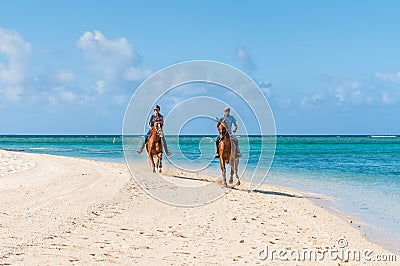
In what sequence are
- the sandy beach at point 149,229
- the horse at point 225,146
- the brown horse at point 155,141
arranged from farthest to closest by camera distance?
the brown horse at point 155,141 → the horse at point 225,146 → the sandy beach at point 149,229

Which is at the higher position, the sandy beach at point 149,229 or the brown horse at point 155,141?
the brown horse at point 155,141

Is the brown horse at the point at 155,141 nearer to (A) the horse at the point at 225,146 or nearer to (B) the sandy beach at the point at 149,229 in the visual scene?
(A) the horse at the point at 225,146

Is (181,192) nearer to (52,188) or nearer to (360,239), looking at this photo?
(52,188)

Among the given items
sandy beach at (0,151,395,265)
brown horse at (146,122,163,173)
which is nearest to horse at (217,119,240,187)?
sandy beach at (0,151,395,265)

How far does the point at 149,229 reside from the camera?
29.3ft

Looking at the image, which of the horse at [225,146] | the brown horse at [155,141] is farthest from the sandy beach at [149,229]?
the brown horse at [155,141]

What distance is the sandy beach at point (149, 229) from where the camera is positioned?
6938 mm

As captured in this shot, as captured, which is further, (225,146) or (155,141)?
(155,141)

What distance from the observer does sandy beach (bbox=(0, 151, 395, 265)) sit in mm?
6938

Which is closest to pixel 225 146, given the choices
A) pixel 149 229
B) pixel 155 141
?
pixel 155 141

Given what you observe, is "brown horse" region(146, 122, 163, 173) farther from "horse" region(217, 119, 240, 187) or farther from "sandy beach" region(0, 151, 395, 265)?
"sandy beach" region(0, 151, 395, 265)

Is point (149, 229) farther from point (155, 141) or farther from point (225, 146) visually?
point (155, 141)

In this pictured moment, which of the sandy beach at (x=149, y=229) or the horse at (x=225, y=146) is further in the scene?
the horse at (x=225, y=146)

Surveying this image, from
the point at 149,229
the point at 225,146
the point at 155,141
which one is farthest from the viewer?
the point at 155,141
